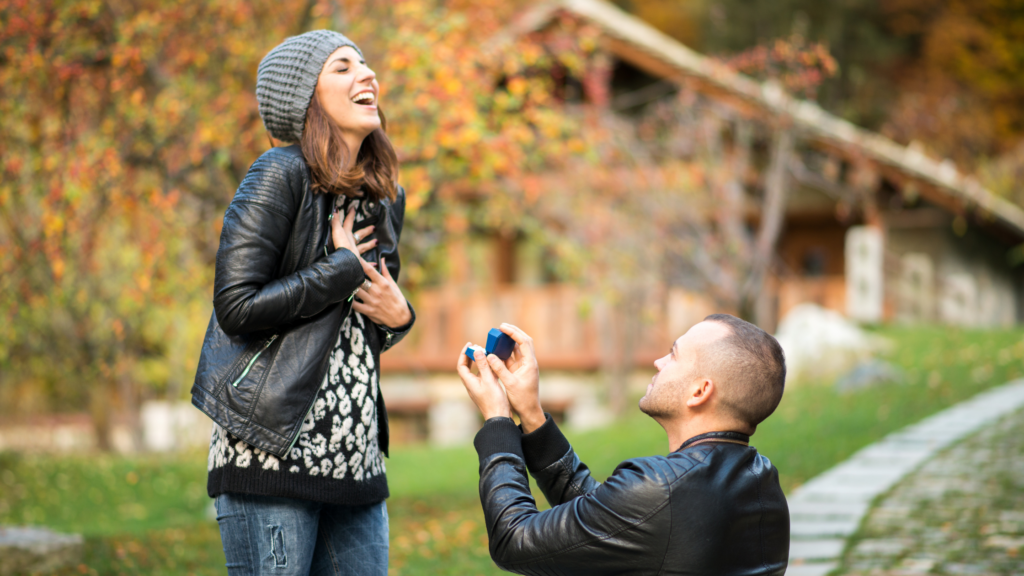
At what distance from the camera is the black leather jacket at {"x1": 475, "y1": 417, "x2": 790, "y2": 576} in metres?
1.71

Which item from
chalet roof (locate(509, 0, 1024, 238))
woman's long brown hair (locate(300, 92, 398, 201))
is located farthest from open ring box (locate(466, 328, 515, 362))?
chalet roof (locate(509, 0, 1024, 238))

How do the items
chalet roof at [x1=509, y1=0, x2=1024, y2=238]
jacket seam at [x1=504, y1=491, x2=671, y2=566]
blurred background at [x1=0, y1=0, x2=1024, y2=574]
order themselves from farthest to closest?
chalet roof at [x1=509, y1=0, x2=1024, y2=238] → blurred background at [x1=0, y1=0, x2=1024, y2=574] → jacket seam at [x1=504, y1=491, x2=671, y2=566]

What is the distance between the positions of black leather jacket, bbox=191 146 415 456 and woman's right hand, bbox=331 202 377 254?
5 cm

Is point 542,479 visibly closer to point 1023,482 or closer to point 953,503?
point 953,503

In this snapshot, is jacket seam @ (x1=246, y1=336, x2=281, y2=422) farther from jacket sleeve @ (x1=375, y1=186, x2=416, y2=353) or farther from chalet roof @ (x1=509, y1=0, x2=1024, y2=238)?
chalet roof @ (x1=509, y1=0, x2=1024, y2=238)

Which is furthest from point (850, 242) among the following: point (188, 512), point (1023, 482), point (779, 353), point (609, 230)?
point (779, 353)

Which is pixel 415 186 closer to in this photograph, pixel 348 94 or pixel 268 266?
pixel 348 94

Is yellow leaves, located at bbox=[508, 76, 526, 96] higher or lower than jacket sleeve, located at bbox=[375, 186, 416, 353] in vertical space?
higher

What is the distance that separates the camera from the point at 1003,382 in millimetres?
9547

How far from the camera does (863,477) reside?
20.7ft

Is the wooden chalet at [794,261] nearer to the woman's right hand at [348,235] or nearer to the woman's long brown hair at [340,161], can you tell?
the woman's long brown hair at [340,161]

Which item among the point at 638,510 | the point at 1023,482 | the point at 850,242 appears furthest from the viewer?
the point at 850,242

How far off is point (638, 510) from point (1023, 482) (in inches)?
208

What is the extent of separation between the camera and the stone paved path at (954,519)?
4.42 m
